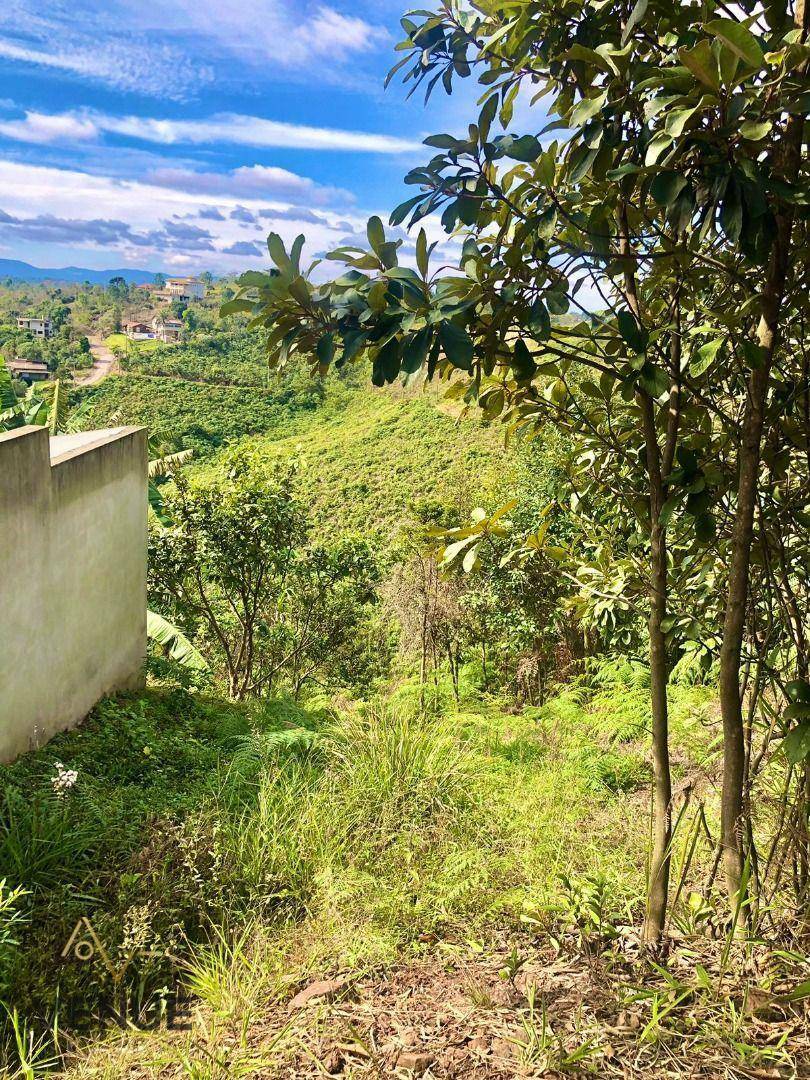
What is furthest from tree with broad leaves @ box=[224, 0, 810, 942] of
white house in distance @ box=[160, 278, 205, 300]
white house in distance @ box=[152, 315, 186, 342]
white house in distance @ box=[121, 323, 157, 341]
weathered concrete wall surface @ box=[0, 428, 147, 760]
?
white house in distance @ box=[160, 278, 205, 300]

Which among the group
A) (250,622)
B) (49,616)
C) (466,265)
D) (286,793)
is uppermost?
(466,265)

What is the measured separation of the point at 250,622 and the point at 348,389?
49.4 meters

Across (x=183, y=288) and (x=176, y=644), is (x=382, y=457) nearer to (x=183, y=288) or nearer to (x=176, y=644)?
(x=176, y=644)

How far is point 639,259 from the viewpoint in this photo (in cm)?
218

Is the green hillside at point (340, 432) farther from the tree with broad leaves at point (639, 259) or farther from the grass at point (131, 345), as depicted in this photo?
the tree with broad leaves at point (639, 259)

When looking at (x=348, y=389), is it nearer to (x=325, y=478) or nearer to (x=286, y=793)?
(x=325, y=478)

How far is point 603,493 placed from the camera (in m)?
3.11

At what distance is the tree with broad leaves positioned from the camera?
171 centimetres

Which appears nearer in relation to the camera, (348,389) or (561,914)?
(561,914)

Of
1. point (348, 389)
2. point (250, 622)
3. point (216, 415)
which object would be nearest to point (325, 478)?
point (216, 415)

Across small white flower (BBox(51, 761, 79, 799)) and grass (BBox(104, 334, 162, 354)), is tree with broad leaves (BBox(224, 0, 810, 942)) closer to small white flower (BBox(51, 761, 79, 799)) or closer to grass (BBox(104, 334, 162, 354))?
small white flower (BBox(51, 761, 79, 799))

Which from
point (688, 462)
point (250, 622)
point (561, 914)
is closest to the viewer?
point (688, 462)

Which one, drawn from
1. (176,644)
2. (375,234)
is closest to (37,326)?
(176,644)

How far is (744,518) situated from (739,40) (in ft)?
3.92
